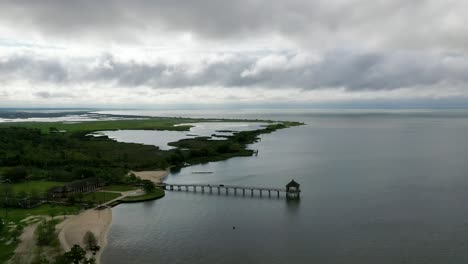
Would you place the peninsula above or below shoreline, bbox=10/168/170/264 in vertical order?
above

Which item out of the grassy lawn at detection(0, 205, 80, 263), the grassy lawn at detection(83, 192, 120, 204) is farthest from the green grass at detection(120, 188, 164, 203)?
the grassy lawn at detection(0, 205, 80, 263)

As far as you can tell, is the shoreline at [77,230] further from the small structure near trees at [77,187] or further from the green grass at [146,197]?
the small structure near trees at [77,187]

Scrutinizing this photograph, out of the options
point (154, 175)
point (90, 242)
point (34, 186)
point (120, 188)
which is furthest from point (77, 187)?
point (90, 242)

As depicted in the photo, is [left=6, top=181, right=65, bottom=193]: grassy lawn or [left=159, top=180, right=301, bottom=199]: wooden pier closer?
[left=159, top=180, right=301, bottom=199]: wooden pier

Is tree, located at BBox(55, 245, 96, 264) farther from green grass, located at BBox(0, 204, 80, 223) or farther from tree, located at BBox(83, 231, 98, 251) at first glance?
green grass, located at BBox(0, 204, 80, 223)

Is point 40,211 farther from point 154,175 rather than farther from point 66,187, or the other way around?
point 154,175

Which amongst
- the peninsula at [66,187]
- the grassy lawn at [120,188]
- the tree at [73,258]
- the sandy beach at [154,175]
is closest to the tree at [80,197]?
the peninsula at [66,187]
